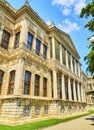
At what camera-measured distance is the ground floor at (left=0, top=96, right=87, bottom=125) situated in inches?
523

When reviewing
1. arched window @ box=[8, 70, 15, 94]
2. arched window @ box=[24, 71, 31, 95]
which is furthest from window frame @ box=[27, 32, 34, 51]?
arched window @ box=[8, 70, 15, 94]

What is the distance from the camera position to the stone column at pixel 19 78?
566 inches

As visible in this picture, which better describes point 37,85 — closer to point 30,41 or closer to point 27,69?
point 27,69

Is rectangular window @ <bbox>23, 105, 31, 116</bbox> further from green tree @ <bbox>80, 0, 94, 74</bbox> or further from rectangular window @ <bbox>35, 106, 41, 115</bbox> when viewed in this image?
green tree @ <bbox>80, 0, 94, 74</bbox>

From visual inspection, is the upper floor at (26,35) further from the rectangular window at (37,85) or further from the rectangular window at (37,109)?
the rectangular window at (37,109)

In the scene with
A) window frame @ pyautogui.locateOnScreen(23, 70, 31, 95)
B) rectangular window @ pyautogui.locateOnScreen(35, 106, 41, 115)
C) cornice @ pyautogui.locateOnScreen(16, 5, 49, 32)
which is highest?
cornice @ pyautogui.locateOnScreen(16, 5, 49, 32)

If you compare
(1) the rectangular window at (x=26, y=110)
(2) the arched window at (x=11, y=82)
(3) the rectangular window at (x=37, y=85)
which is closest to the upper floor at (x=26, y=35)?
(2) the arched window at (x=11, y=82)

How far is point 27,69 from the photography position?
16.6 meters

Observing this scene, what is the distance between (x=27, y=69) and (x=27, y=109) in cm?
477

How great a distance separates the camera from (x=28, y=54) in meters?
17.4

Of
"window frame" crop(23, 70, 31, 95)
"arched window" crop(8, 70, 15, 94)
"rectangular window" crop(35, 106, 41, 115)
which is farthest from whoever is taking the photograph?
"rectangular window" crop(35, 106, 41, 115)

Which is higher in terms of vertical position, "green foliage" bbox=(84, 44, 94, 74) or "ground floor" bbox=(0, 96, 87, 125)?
"green foliage" bbox=(84, 44, 94, 74)

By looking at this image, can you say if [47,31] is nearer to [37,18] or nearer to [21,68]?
[37,18]

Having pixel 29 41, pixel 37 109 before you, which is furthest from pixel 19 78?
pixel 29 41
